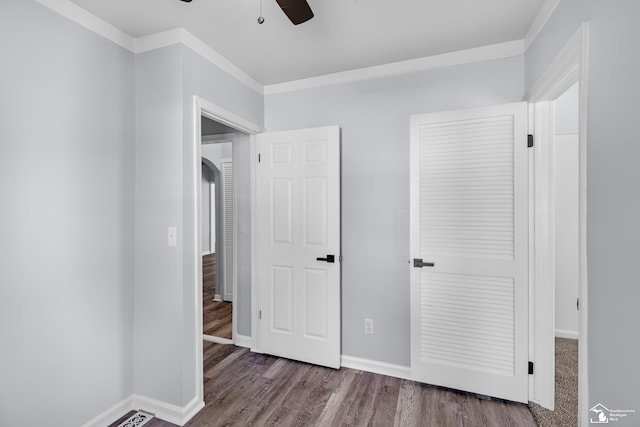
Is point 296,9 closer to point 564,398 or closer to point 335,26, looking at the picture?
point 335,26

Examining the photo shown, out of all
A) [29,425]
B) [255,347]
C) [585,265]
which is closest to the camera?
[585,265]

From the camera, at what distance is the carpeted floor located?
1.90 meters

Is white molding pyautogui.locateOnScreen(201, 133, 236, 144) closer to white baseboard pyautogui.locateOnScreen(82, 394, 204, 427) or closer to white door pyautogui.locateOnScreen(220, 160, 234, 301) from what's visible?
white door pyautogui.locateOnScreen(220, 160, 234, 301)

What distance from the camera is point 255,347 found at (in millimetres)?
2889

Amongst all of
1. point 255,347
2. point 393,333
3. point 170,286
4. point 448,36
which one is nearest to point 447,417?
point 393,333

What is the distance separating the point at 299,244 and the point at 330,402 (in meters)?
1.21

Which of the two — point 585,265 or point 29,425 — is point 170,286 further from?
point 585,265

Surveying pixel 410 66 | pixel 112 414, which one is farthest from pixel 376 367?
pixel 410 66

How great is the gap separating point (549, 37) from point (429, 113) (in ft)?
2.56

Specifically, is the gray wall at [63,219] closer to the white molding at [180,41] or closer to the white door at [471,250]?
the white molding at [180,41]

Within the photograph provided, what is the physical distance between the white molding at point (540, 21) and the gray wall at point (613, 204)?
1.32ft

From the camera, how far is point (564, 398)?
2.12 meters

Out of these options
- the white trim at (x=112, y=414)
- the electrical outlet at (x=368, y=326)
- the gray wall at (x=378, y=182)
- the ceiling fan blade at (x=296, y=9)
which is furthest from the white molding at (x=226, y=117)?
the white trim at (x=112, y=414)

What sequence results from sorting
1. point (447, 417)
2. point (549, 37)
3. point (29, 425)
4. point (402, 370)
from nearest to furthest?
point (29, 425)
point (549, 37)
point (447, 417)
point (402, 370)
